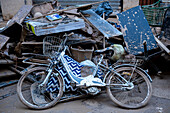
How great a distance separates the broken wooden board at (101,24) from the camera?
5.58 metres

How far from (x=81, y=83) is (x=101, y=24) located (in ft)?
8.44

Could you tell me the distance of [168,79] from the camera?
5.19 m

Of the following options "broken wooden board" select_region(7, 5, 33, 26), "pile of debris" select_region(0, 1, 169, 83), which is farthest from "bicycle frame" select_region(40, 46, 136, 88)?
"broken wooden board" select_region(7, 5, 33, 26)

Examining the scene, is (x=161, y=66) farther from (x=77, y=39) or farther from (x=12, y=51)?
(x=12, y=51)

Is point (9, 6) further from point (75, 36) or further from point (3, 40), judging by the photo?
point (75, 36)

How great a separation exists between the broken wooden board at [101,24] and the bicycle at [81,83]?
155 centimetres

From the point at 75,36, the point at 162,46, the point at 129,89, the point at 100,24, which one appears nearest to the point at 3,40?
the point at 75,36

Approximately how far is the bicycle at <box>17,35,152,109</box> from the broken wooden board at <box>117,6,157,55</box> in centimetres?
142

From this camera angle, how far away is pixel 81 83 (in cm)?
405

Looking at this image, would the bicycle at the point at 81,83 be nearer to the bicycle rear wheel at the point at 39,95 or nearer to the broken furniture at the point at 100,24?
the bicycle rear wheel at the point at 39,95

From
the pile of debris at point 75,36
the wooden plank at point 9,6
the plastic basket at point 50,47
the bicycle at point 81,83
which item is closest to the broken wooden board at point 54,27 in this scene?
the pile of debris at point 75,36

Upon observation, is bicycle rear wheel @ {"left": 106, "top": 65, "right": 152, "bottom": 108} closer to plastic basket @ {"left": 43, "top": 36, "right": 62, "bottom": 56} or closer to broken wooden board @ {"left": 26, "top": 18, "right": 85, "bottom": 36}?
plastic basket @ {"left": 43, "top": 36, "right": 62, "bottom": 56}

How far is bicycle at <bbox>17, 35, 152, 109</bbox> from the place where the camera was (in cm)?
395

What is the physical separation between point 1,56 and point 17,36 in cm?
76
